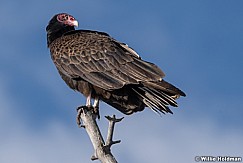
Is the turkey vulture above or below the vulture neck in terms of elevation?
below

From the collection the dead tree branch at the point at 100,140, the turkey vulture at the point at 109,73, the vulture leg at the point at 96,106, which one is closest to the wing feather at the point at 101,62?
the turkey vulture at the point at 109,73

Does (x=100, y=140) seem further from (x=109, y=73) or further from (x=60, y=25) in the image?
(x=60, y=25)

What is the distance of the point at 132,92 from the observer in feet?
27.4

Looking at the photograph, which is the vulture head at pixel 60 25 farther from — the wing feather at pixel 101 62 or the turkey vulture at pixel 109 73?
the wing feather at pixel 101 62

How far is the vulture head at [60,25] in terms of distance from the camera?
10.2m

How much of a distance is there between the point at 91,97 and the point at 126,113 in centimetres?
59

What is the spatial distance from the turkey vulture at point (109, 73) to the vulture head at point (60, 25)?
215 mm

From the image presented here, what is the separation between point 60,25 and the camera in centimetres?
1024

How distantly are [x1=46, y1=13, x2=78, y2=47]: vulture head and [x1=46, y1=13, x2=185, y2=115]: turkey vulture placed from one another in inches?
8.4

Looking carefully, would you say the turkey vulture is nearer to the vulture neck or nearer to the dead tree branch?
the vulture neck

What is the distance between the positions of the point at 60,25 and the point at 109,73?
6.69ft

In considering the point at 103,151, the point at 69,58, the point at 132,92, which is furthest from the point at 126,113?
the point at 103,151

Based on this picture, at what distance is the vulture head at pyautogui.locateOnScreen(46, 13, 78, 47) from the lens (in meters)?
10.2

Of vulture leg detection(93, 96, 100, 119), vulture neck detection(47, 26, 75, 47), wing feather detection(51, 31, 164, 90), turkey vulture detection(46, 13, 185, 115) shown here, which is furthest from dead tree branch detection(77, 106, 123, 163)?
vulture neck detection(47, 26, 75, 47)
